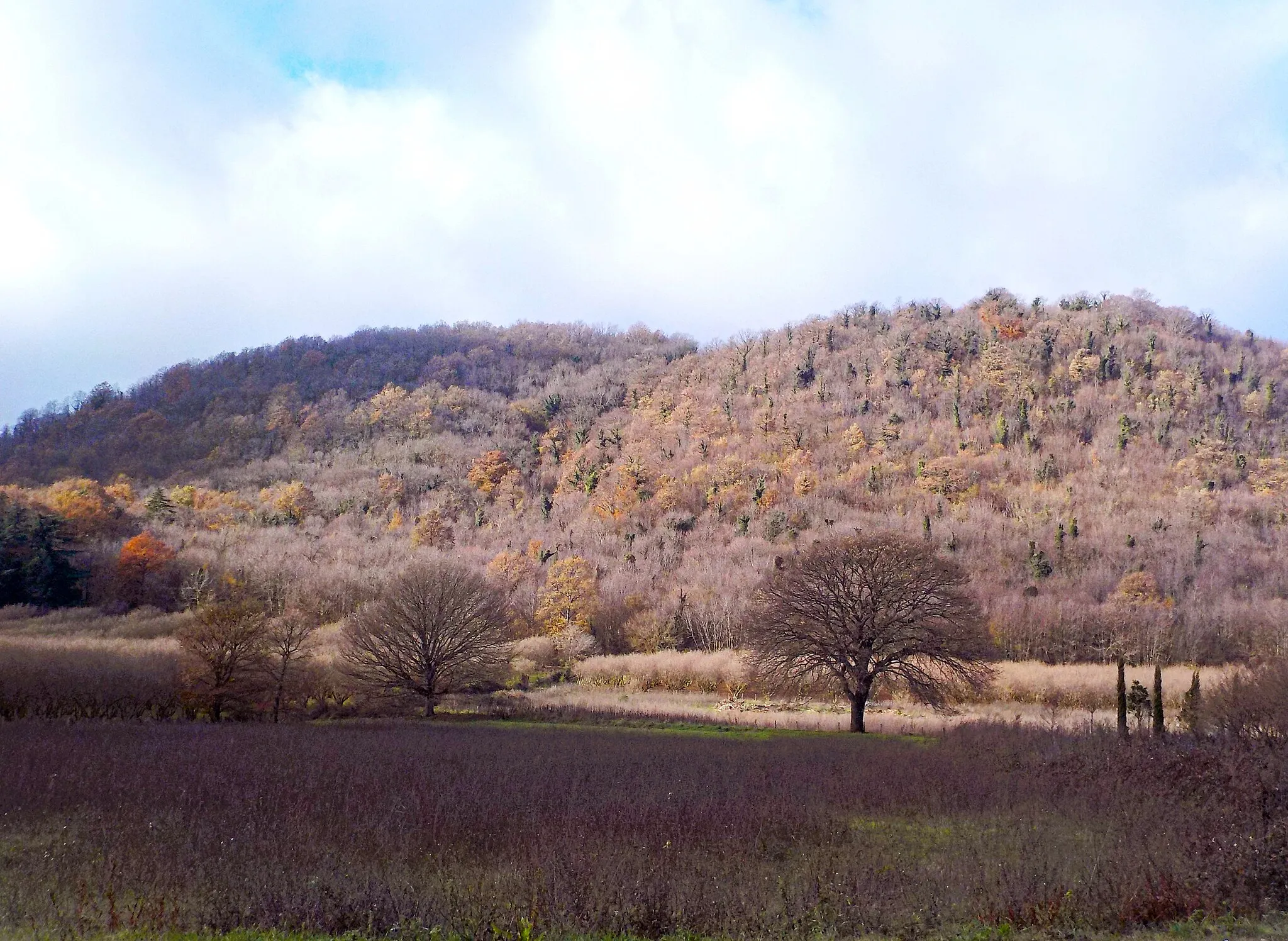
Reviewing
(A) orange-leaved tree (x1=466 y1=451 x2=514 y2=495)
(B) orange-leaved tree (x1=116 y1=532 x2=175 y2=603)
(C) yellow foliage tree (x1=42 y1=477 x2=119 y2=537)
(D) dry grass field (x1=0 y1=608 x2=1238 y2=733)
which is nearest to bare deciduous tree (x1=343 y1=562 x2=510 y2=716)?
(D) dry grass field (x1=0 y1=608 x2=1238 y2=733)

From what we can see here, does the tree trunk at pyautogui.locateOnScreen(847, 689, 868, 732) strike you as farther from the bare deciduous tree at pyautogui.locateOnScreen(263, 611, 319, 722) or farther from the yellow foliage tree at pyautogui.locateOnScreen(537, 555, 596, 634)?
the yellow foliage tree at pyautogui.locateOnScreen(537, 555, 596, 634)

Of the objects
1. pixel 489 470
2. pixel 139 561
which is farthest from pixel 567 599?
pixel 489 470

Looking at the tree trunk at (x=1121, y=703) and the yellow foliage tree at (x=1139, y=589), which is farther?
the yellow foliage tree at (x=1139, y=589)

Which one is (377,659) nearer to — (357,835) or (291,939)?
(357,835)

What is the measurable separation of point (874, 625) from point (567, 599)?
2191 inches

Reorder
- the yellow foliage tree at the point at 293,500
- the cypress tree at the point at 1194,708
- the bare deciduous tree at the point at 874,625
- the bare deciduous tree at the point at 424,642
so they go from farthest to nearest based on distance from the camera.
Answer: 1. the yellow foliage tree at the point at 293,500
2. the bare deciduous tree at the point at 424,642
3. the bare deciduous tree at the point at 874,625
4. the cypress tree at the point at 1194,708

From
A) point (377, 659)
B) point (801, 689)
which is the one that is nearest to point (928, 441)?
point (801, 689)

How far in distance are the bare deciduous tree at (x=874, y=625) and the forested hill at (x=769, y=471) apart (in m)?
36.2

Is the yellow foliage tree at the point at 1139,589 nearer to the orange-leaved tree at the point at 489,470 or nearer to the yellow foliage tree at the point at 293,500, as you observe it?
the orange-leaved tree at the point at 489,470

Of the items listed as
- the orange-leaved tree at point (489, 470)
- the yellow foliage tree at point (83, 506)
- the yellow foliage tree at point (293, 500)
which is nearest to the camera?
the yellow foliage tree at point (83, 506)

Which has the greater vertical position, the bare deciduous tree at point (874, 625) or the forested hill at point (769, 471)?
the forested hill at point (769, 471)

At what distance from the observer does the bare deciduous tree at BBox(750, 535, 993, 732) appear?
3769 centimetres

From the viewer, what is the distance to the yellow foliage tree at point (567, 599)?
86250mm

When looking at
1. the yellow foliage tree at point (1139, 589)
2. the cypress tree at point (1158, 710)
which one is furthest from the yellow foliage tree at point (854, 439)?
the cypress tree at point (1158, 710)
